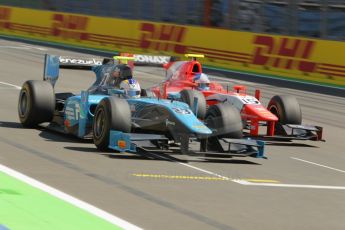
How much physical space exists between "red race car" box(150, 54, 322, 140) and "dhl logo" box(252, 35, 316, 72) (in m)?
11.6

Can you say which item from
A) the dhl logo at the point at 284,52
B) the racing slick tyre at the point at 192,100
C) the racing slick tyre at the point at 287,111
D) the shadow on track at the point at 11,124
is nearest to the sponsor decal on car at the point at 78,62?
the shadow on track at the point at 11,124

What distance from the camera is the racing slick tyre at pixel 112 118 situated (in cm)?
1227

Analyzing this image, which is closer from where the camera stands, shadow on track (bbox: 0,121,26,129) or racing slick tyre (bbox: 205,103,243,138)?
racing slick tyre (bbox: 205,103,243,138)

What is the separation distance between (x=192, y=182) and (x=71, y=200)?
7.40 ft

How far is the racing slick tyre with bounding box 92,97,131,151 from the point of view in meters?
12.3

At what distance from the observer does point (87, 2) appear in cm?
4150

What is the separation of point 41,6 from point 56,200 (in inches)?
1455

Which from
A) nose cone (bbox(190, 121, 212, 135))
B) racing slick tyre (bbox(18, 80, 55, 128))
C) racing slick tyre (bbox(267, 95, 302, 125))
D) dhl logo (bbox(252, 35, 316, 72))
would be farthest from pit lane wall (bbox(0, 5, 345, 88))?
nose cone (bbox(190, 121, 212, 135))

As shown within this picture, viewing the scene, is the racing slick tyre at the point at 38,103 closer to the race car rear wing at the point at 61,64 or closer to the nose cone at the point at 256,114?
the race car rear wing at the point at 61,64

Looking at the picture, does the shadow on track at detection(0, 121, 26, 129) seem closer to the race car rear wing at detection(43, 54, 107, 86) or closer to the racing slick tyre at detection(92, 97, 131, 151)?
the race car rear wing at detection(43, 54, 107, 86)

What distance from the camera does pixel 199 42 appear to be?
33156 mm

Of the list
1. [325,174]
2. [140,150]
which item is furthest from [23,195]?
[325,174]

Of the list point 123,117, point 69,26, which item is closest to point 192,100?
point 123,117

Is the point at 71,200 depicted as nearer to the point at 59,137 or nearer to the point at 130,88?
the point at 59,137
